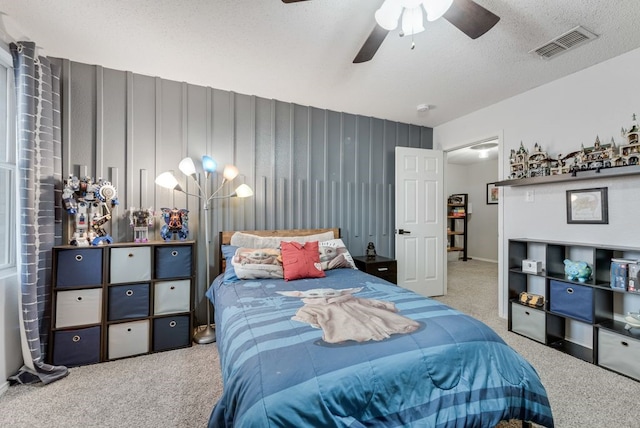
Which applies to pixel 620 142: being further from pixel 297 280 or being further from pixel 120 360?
pixel 120 360

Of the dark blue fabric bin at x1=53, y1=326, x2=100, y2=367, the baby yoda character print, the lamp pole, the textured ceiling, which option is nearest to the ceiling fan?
the textured ceiling

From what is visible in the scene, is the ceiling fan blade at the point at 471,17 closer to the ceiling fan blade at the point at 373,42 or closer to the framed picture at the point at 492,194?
the ceiling fan blade at the point at 373,42

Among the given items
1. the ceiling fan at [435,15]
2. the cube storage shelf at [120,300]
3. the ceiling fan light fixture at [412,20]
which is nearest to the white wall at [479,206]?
the ceiling fan at [435,15]

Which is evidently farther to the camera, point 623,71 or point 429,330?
point 623,71

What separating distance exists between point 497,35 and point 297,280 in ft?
7.96

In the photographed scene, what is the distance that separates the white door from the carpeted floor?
151cm

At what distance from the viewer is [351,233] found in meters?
3.67

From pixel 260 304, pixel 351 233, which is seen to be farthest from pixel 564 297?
pixel 260 304

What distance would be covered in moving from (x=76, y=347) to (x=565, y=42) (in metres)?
4.40

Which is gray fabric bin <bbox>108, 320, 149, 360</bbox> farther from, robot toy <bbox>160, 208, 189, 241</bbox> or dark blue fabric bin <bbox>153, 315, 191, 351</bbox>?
robot toy <bbox>160, 208, 189, 241</bbox>

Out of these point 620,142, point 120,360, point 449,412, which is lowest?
point 120,360

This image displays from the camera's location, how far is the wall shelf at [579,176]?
6.89ft

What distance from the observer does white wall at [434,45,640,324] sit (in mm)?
2260

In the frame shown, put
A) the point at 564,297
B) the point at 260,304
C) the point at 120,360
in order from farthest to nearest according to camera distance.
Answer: the point at 564,297 < the point at 120,360 < the point at 260,304
